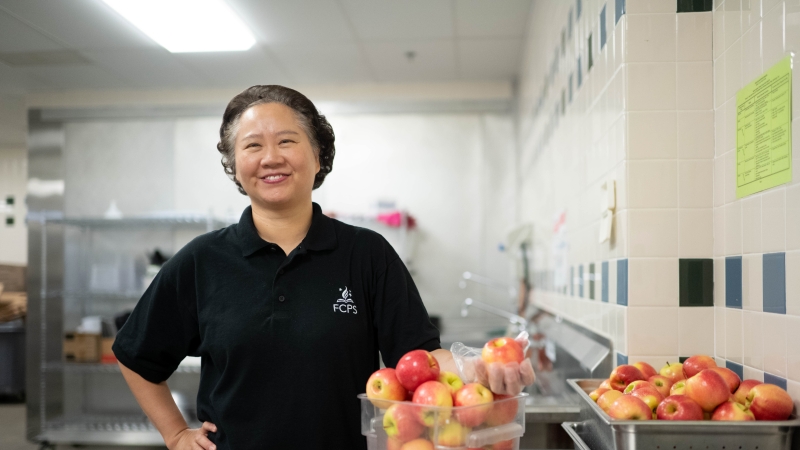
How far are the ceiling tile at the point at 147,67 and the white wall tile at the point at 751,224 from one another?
366 cm

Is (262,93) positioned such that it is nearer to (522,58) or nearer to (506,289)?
(522,58)

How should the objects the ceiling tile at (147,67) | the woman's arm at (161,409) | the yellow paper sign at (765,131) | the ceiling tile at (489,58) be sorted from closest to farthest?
the yellow paper sign at (765,131), the woman's arm at (161,409), the ceiling tile at (489,58), the ceiling tile at (147,67)

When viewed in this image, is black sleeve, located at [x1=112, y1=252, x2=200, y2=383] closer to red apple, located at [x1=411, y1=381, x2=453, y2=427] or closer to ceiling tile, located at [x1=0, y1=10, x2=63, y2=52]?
red apple, located at [x1=411, y1=381, x2=453, y2=427]

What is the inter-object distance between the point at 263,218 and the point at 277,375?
13.9 inches

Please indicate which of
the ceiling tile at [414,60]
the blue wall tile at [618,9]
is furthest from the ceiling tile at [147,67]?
the blue wall tile at [618,9]

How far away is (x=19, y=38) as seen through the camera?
387 cm

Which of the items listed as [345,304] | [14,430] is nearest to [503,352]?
[345,304]

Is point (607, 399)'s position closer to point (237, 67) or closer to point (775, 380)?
point (775, 380)

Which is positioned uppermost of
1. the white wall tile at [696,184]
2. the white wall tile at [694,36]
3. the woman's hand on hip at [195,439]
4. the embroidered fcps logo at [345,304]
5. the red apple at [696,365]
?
the white wall tile at [694,36]

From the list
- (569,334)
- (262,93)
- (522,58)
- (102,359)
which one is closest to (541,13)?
(522,58)

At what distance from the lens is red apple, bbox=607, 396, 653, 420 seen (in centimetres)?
107

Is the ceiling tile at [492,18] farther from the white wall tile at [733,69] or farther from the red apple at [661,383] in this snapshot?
the red apple at [661,383]

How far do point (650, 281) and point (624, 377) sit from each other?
37 centimetres

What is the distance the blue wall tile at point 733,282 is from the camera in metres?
1.39
